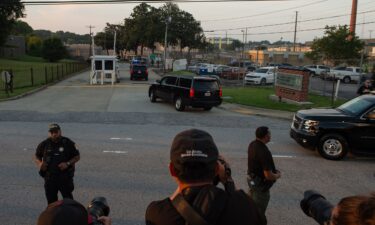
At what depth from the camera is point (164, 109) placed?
19.9m

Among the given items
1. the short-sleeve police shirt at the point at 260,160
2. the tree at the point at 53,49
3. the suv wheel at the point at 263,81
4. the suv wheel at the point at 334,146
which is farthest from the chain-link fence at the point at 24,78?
the tree at the point at 53,49

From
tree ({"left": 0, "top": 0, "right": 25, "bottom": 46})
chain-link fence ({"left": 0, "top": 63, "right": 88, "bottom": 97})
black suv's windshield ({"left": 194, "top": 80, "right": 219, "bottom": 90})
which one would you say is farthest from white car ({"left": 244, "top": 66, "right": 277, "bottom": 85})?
tree ({"left": 0, "top": 0, "right": 25, "bottom": 46})

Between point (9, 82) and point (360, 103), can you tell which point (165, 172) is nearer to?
point (360, 103)

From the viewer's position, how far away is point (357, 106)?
11.2 metres

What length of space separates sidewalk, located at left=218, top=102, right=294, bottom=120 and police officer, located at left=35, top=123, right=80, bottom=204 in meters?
13.1

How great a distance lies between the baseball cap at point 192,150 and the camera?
2.36 metres

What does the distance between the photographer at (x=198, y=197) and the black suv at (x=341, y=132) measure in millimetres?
8872

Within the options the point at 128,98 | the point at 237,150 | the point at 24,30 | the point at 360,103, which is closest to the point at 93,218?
the point at 237,150

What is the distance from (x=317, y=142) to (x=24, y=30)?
523 ft

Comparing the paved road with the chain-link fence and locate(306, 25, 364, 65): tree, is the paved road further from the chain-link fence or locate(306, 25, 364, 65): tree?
locate(306, 25, 364, 65): tree

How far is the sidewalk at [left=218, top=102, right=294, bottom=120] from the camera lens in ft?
60.1

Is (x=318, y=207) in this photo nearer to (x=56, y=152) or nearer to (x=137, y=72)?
(x=56, y=152)

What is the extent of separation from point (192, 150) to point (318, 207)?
40.6 inches

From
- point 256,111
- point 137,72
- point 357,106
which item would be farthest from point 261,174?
point 137,72
